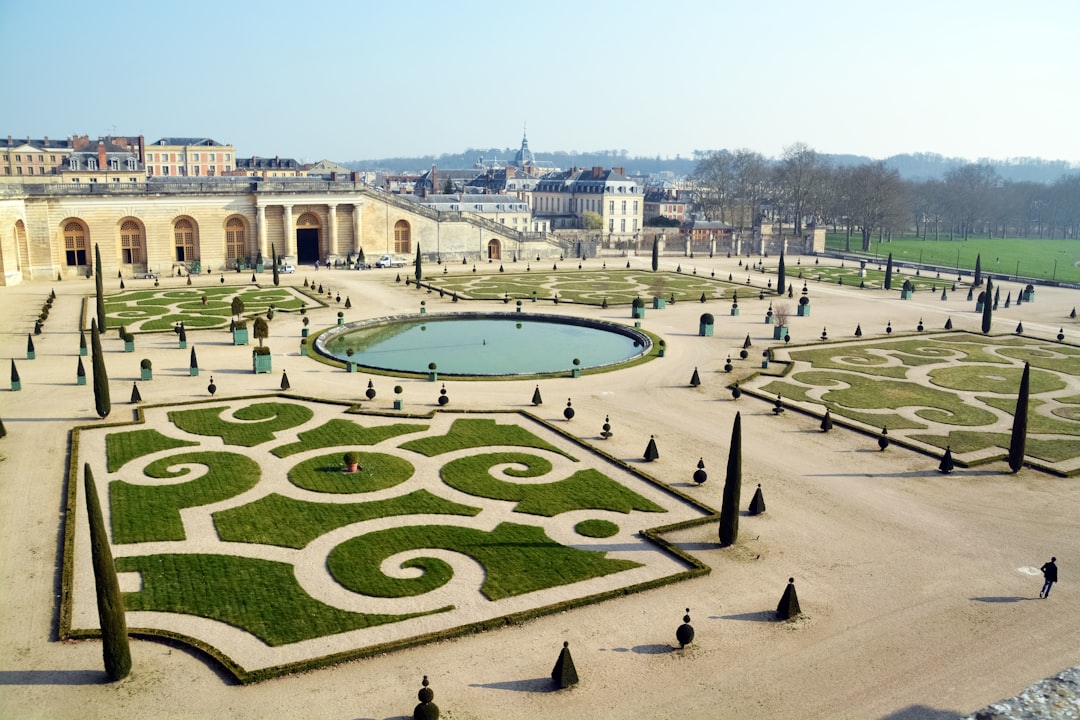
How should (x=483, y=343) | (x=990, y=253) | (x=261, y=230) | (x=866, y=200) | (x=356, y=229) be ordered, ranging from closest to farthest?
1. (x=483, y=343)
2. (x=261, y=230)
3. (x=356, y=229)
4. (x=866, y=200)
5. (x=990, y=253)

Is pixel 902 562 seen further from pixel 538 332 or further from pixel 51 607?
pixel 538 332

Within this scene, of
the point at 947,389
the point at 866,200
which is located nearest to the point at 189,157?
the point at 866,200

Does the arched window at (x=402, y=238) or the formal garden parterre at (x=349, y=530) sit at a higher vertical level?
the arched window at (x=402, y=238)

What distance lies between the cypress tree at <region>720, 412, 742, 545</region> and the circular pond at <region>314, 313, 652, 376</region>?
22.9 m

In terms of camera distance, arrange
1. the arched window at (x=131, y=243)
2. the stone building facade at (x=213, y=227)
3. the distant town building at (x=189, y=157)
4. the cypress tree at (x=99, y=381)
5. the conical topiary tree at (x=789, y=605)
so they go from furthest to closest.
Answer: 1. the distant town building at (x=189, y=157)
2. the arched window at (x=131, y=243)
3. the stone building facade at (x=213, y=227)
4. the cypress tree at (x=99, y=381)
5. the conical topiary tree at (x=789, y=605)

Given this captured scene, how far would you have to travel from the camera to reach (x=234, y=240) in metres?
93.9

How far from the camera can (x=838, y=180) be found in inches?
5945

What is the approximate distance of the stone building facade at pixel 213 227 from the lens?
82.1 metres

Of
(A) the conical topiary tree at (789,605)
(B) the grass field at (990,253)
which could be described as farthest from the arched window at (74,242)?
(B) the grass field at (990,253)

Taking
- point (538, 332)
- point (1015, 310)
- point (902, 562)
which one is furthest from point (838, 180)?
point (902, 562)

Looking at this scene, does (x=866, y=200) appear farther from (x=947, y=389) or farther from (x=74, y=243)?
(x=74, y=243)

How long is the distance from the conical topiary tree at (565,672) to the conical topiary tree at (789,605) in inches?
260

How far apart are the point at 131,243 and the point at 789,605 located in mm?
84481

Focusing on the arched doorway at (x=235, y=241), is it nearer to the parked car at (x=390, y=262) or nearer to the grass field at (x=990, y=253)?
the parked car at (x=390, y=262)
